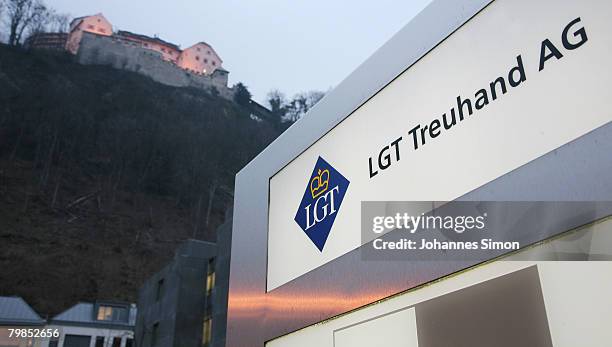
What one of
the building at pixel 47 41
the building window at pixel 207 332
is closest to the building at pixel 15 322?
the building window at pixel 207 332

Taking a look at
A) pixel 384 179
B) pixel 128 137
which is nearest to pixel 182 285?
pixel 384 179

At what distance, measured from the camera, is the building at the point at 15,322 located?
40450 millimetres

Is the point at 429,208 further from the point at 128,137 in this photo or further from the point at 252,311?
the point at 128,137

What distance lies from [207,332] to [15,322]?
22997 millimetres

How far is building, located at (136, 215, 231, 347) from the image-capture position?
80.1 ft

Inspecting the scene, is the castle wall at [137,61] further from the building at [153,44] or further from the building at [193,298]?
the building at [193,298]

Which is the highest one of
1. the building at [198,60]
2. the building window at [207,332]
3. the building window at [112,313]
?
the building at [198,60]

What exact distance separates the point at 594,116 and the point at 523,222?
0.64 metres

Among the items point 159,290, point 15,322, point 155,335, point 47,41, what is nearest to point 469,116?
point 155,335

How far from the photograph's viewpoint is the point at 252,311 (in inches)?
212

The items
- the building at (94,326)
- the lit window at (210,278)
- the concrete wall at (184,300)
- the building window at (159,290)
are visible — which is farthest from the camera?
the building at (94,326)

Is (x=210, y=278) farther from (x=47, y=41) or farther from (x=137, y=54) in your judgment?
(x=47, y=41)

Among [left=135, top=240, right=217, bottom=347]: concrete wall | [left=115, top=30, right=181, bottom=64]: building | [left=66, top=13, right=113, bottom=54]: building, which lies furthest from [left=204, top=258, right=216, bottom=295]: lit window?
[left=115, top=30, right=181, bottom=64]: building

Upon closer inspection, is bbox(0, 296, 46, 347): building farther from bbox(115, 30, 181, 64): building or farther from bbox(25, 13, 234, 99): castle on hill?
bbox(115, 30, 181, 64): building
